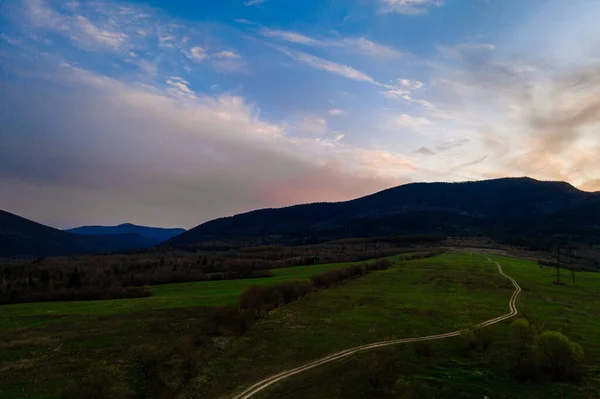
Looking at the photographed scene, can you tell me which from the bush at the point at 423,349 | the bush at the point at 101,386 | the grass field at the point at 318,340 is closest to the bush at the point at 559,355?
the grass field at the point at 318,340

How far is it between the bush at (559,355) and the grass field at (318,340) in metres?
1.83

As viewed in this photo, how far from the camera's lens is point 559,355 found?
43438 mm

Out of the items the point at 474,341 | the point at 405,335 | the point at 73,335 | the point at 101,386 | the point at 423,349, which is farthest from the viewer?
the point at 405,335

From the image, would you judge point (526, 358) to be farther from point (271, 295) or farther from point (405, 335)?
point (271, 295)

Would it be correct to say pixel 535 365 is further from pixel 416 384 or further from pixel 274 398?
pixel 274 398

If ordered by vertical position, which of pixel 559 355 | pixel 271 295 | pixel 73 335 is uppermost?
pixel 73 335

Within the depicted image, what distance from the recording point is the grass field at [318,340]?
39594 millimetres

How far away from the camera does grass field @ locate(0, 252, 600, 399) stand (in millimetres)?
39594

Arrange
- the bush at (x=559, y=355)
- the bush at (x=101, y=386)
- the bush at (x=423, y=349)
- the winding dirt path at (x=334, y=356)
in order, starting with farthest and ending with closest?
the bush at (x=423, y=349) → the bush at (x=559, y=355) → the winding dirt path at (x=334, y=356) → the bush at (x=101, y=386)

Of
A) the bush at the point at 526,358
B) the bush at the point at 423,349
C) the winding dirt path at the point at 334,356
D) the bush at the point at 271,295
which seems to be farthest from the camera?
the bush at the point at 271,295

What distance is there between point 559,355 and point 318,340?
1157 inches

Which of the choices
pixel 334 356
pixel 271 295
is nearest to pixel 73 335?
pixel 334 356

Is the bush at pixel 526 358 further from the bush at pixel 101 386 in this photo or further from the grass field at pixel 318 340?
the bush at pixel 101 386

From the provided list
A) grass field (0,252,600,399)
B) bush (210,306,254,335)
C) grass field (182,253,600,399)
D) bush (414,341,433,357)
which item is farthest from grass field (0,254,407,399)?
bush (414,341,433,357)
